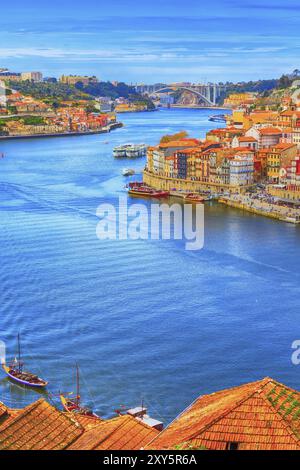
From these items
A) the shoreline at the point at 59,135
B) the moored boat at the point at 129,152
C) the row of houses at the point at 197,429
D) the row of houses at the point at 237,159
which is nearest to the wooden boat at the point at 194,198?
the row of houses at the point at 237,159

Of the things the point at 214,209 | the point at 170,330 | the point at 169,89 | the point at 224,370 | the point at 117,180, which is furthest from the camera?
the point at 169,89

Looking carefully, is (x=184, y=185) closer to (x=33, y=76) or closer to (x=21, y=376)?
(x=21, y=376)

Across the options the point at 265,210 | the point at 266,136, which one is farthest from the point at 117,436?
the point at 266,136

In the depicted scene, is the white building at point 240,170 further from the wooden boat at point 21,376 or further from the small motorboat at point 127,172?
the wooden boat at point 21,376

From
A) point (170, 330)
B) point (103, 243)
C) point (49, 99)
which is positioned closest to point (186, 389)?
point (170, 330)
